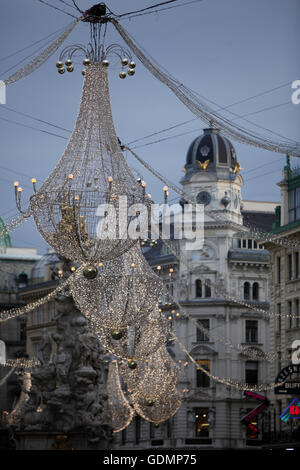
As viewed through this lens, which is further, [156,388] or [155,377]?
[156,388]

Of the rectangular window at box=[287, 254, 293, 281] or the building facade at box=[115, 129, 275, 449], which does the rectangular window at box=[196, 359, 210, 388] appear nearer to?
the building facade at box=[115, 129, 275, 449]

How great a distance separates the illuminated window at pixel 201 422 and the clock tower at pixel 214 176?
12.8 meters

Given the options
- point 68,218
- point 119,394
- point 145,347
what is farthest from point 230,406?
point 68,218

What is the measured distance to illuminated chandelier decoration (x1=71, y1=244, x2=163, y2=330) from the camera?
2989 centimetres

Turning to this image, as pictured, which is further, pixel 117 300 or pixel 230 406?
pixel 230 406

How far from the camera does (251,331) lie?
77.4 meters

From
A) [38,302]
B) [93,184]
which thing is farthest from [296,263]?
[93,184]

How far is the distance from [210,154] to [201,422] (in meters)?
17.6

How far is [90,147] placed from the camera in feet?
72.0

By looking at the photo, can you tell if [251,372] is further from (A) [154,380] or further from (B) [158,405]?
(A) [154,380]

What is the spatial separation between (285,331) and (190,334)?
21.7 m

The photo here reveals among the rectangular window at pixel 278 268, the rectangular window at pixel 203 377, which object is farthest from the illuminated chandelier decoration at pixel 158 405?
the rectangular window at pixel 203 377

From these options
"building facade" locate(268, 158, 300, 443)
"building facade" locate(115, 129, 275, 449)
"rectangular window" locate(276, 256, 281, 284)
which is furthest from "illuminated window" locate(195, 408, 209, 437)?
"rectangular window" locate(276, 256, 281, 284)
